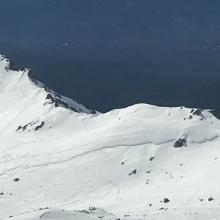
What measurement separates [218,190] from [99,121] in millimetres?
51677

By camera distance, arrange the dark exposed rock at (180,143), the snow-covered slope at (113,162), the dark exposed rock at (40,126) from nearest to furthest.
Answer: the snow-covered slope at (113,162) → the dark exposed rock at (180,143) → the dark exposed rock at (40,126)

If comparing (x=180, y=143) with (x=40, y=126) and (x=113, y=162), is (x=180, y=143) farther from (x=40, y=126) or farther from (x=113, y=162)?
(x=40, y=126)

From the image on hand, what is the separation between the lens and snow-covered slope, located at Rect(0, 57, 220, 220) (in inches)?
5221

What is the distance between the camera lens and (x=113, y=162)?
151 metres

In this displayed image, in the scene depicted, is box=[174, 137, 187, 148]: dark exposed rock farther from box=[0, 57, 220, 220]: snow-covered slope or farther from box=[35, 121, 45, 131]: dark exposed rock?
box=[35, 121, 45, 131]: dark exposed rock

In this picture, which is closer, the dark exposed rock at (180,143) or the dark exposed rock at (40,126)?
the dark exposed rock at (180,143)

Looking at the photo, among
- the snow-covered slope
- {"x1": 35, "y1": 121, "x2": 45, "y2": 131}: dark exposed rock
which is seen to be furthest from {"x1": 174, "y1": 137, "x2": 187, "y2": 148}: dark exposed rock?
{"x1": 35, "y1": 121, "x2": 45, "y2": 131}: dark exposed rock

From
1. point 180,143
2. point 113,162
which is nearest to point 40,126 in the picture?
point 113,162

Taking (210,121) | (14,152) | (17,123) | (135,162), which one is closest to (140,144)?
(135,162)

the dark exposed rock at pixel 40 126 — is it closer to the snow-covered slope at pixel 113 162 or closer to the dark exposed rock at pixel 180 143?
the snow-covered slope at pixel 113 162

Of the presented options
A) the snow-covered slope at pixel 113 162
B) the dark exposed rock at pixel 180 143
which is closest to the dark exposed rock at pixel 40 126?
the snow-covered slope at pixel 113 162

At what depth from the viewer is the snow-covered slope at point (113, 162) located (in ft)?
435

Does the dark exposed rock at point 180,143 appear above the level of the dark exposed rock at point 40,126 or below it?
below

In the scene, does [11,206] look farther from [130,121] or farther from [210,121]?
[210,121]
